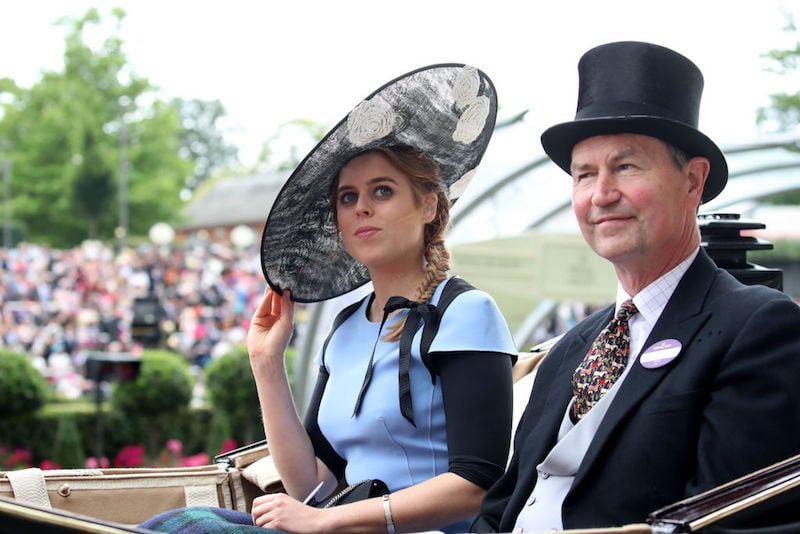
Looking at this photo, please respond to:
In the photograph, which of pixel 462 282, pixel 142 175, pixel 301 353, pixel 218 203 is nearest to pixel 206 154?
pixel 218 203

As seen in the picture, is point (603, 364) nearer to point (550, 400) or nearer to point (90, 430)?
point (550, 400)

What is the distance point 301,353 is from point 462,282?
805 cm

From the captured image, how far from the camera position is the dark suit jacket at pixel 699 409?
71.8 inches

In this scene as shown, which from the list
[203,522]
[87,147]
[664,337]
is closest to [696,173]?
[664,337]

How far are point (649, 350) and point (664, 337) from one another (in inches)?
1.9

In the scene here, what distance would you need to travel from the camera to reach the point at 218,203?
72.7 m

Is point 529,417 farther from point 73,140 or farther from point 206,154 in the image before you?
point 206,154

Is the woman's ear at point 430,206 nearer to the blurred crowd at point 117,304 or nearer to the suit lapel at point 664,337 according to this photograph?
the suit lapel at point 664,337

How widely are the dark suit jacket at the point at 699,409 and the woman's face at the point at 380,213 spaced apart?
78 cm

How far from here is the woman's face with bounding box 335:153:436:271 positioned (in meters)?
2.60

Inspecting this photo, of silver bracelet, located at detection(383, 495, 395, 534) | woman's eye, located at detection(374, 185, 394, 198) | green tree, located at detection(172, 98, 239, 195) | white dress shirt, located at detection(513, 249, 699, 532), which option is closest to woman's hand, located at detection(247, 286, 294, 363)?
woman's eye, located at detection(374, 185, 394, 198)

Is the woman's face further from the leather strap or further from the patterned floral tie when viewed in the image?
the leather strap

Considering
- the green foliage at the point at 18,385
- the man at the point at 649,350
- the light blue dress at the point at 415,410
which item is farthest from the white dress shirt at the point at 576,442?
the green foliage at the point at 18,385

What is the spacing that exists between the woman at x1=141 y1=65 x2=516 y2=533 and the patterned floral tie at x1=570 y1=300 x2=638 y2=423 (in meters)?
0.22
